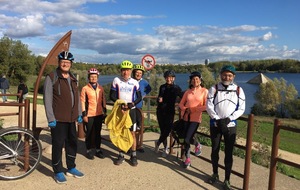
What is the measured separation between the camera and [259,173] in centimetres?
539

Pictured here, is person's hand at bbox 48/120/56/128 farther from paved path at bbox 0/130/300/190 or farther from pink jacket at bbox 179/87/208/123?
pink jacket at bbox 179/87/208/123

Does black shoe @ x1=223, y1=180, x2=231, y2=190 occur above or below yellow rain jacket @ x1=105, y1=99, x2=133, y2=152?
below

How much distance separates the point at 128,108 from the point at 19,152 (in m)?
1.88

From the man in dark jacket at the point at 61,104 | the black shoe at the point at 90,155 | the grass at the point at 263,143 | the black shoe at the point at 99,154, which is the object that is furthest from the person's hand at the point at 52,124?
the grass at the point at 263,143

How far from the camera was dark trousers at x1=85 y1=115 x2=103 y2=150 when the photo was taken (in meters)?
5.73

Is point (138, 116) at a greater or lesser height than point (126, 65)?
lesser

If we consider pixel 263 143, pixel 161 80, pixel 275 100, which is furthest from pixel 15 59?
pixel 263 143

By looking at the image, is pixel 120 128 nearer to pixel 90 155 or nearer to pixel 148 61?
pixel 90 155

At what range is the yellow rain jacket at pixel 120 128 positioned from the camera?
17.8ft

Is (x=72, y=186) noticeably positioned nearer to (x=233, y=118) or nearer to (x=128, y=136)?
(x=128, y=136)

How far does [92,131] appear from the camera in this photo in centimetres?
583

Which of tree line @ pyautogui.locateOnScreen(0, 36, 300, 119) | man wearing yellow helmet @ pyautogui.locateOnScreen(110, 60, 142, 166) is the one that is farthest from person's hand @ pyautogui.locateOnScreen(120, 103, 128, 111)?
tree line @ pyautogui.locateOnScreen(0, 36, 300, 119)

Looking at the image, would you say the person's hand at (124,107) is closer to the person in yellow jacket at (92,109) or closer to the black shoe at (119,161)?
the person in yellow jacket at (92,109)

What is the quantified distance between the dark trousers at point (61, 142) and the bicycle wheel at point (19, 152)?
0.30 m
